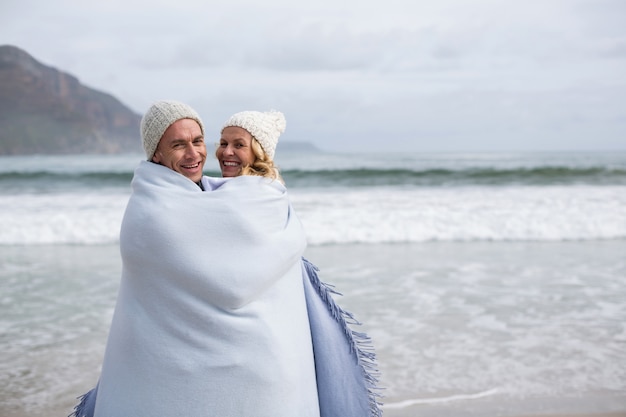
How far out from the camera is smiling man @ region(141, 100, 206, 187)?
6.20 feet

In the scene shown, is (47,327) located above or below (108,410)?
below

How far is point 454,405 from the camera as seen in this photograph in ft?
10.6

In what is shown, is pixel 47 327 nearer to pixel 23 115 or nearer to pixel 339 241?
pixel 339 241

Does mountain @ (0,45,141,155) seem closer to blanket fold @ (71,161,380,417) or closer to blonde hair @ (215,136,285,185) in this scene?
blonde hair @ (215,136,285,185)

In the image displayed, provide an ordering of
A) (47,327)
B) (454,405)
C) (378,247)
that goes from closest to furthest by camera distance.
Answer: (454,405) → (47,327) → (378,247)

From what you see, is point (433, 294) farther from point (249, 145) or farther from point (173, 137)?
point (173, 137)

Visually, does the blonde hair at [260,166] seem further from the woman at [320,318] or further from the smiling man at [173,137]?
the smiling man at [173,137]

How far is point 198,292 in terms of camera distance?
5.79ft

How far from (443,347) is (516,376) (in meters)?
0.58

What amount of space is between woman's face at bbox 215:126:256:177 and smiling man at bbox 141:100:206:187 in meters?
0.13

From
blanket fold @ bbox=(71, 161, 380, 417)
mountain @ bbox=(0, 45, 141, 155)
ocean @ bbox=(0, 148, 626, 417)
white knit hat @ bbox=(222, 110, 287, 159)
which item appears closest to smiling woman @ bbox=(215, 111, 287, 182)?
white knit hat @ bbox=(222, 110, 287, 159)

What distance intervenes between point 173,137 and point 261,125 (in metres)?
0.28

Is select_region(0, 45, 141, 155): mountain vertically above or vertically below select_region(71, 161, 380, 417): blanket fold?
above

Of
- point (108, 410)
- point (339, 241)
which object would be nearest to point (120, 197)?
point (339, 241)
